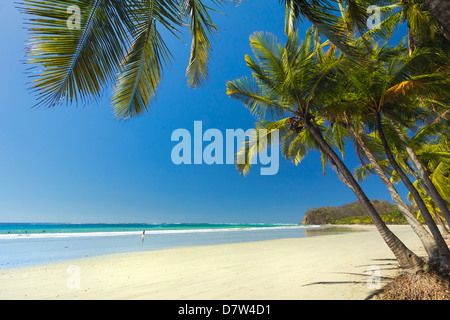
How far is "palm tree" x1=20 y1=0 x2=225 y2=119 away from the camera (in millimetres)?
2361

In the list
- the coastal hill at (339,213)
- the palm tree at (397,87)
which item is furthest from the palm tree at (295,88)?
the coastal hill at (339,213)

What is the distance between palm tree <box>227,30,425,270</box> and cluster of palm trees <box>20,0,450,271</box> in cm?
3

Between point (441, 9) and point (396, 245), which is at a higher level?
point (441, 9)

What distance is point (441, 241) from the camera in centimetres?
487

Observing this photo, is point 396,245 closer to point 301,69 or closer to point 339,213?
point 301,69

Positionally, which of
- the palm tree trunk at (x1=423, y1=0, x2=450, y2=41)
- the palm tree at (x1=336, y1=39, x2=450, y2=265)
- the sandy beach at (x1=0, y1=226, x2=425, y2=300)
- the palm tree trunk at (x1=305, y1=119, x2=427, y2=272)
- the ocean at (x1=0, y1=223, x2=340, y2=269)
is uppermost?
the palm tree at (x1=336, y1=39, x2=450, y2=265)

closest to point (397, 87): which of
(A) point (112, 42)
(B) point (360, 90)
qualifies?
(B) point (360, 90)

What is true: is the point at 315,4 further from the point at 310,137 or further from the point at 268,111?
the point at 310,137

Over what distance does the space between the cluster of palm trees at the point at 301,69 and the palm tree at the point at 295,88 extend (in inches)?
1.0

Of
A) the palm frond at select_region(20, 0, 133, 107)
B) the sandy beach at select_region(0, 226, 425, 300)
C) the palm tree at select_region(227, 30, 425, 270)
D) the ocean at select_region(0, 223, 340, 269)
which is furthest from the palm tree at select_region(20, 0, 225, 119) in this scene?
the ocean at select_region(0, 223, 340, 269)

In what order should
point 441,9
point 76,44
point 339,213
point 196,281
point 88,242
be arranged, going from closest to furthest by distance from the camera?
point 441,9 → point 76,44 → point 196,281 → point 88,242 → point 339,213

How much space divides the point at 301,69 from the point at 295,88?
0.55 meters

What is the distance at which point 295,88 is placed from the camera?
5445 mm

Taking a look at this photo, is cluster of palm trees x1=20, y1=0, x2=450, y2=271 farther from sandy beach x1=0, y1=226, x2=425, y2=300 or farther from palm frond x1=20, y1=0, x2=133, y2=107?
sandy beach x1=0, y1=226, x2=425, y2=300
